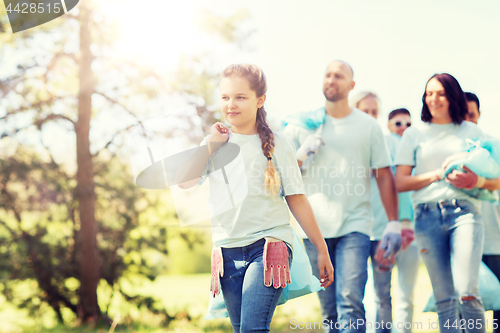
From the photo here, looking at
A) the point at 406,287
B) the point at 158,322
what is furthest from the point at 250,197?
the point at 158,322

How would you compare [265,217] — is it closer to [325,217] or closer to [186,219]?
[186,219]

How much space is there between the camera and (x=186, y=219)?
2.62 m

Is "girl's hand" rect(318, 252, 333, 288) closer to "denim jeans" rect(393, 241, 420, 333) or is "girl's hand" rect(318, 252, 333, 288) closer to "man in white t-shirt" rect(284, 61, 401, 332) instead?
"man in white t-shirt" rect(284, 61, 401, 332)

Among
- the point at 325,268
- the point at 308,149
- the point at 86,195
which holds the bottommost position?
the point at 325,268

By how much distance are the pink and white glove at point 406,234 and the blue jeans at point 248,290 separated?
6.54 ft

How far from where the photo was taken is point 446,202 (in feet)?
10.7

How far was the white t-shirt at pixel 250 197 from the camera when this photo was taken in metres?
2.12

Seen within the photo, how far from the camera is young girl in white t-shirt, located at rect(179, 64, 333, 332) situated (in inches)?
80.6

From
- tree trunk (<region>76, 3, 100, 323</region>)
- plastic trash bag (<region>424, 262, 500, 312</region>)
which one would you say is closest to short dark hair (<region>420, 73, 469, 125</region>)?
plastic trash bag (<region>424, 262, 500, 312</region>)

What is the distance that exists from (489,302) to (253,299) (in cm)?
241

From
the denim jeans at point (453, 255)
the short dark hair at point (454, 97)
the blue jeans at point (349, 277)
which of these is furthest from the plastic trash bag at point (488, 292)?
the short dark hair at point (454, 97)

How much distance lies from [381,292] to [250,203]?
2.26m

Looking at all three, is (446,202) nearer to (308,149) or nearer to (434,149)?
(434,149)

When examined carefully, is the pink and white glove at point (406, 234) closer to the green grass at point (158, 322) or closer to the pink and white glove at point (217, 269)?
the pink and white glove at point (217, 269)
